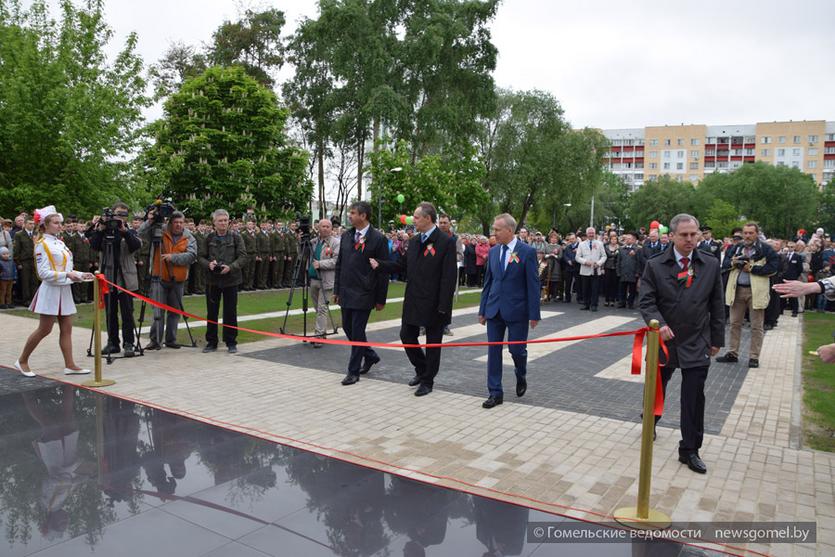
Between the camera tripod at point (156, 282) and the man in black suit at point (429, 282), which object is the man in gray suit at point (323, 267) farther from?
the man in black suit at point (429, 282)

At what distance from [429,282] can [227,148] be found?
2356 centimetres

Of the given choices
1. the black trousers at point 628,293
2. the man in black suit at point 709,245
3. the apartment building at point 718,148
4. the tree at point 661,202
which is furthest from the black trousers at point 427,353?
the apartment building at point 718,148

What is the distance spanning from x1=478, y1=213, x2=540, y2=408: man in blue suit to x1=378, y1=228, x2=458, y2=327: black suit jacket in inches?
21.8

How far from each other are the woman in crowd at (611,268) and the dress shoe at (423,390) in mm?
11123

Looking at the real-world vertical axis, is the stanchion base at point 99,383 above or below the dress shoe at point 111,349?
below

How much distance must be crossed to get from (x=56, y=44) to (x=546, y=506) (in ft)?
66.8

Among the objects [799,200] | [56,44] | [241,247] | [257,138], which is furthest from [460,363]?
[799,200]

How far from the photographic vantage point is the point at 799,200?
67.2 meters

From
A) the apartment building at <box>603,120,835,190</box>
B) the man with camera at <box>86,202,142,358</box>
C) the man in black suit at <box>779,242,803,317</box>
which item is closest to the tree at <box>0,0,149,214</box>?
the man with camera at <box>86,202,142,358</box>

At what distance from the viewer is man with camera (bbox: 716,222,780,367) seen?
9.21 metres

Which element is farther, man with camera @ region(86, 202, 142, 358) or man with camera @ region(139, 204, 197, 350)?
man with camera @ region(139, 204, 197, 350)

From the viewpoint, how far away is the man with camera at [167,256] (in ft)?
30.1

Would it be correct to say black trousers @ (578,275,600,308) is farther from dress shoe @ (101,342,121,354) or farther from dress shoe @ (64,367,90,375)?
dress shoe @ (64,367,90,375)

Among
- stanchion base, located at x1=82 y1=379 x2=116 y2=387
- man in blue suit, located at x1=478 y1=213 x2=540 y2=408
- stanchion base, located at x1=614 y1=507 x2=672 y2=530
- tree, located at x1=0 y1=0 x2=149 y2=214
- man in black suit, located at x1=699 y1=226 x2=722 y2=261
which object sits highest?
tree, located at x1=0 y1=0 x2=149 y2=214
